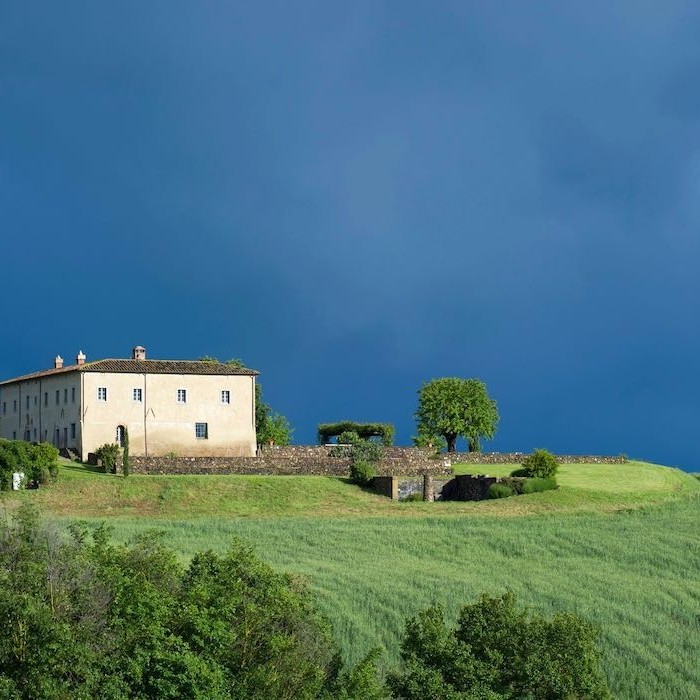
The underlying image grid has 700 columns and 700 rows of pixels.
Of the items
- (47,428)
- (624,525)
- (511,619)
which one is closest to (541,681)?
(511,619)

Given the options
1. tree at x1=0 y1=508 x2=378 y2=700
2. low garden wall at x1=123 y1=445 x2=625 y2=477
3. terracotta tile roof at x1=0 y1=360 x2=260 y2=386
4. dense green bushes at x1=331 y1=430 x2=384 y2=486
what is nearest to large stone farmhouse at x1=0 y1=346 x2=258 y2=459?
terracotta tile roof at x1=0 y1=360 x2=260 y2=386

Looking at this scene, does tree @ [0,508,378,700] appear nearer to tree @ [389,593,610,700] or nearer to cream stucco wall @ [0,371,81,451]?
tree @ [389,593,610,700]

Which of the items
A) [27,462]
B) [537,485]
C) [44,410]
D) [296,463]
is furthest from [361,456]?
[27,462]

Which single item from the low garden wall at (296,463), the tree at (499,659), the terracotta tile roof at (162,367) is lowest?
the tree at (499,659)

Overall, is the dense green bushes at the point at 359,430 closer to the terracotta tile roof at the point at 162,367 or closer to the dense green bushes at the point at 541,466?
the terracotta tile roof at the point at 162,367

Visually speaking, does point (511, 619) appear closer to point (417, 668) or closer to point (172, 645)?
point (417, 668)

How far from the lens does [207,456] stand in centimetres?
6962

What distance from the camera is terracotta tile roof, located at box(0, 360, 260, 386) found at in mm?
69562

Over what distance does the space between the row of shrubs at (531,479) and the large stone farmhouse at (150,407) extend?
1745 centimetres

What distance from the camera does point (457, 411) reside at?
99.6 metres

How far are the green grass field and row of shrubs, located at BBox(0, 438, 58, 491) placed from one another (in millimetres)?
1119

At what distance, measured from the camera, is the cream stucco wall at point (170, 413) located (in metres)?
68.8

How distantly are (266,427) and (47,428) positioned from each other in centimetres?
2777

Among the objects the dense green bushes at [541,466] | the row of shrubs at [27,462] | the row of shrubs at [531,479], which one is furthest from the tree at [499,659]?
the dense green bushes at [541,466]
